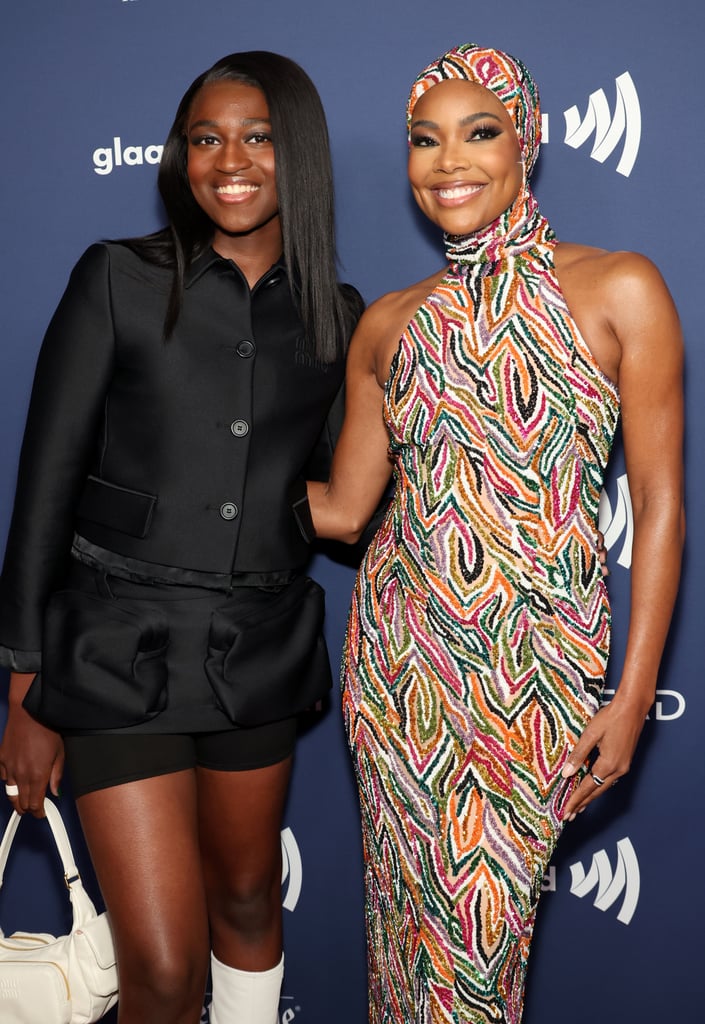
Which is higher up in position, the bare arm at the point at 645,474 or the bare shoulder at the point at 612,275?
the bare shoulder at the point at 612,275

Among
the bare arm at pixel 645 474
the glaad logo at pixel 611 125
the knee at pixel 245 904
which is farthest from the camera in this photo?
the glaad logo at pixel 611 125

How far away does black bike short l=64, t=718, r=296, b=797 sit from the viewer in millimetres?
1914

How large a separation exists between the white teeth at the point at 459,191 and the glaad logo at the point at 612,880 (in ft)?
4.78

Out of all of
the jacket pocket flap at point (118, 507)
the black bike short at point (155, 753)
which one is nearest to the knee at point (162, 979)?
the black bike short at point (155, 753)

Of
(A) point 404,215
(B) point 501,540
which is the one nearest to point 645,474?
(B) point 501,540

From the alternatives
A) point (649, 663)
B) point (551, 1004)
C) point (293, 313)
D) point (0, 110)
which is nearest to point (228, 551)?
point (293, 313)

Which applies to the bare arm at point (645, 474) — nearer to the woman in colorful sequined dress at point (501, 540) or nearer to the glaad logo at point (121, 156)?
the woman in colorful sequined dress at point (501, 540)

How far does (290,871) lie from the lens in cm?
Answer: 268

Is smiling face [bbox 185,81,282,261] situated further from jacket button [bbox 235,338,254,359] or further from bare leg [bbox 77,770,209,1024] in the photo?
bare leg [bbox 77,770,209,1024]

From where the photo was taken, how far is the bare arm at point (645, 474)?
175 cm

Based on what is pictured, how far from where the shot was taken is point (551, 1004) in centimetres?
260

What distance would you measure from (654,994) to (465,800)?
1063mm

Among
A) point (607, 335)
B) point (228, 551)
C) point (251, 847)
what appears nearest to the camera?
point (607, 335)

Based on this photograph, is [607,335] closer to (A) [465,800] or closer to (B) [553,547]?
(B) [553,547]
